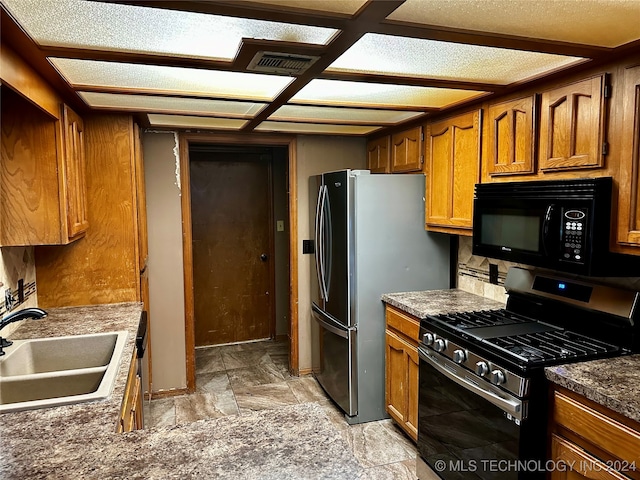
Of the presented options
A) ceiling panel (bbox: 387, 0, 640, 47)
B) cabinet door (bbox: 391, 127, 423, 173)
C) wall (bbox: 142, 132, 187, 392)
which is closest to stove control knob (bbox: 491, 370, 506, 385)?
ceiling panel (bbox: 387, 0, 640, 47)

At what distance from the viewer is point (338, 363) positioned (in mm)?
3152

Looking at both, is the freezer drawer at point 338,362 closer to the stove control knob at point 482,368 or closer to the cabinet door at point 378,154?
the stove control knob at point 482,368

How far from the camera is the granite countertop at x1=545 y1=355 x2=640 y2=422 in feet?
4.65

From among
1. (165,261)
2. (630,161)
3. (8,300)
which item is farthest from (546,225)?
(165,261)

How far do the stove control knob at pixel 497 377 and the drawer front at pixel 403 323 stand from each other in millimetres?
689

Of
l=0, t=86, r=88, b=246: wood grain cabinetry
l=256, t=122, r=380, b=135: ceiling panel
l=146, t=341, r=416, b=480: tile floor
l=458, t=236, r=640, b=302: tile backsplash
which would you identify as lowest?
l=146, t=341, r=416, b=480: tile floor

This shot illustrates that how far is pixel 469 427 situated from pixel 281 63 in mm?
1781

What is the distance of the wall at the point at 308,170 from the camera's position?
374 centimetres

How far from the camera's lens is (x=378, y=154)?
3643 millimetres

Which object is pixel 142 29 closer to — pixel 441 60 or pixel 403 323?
pixel 441 60

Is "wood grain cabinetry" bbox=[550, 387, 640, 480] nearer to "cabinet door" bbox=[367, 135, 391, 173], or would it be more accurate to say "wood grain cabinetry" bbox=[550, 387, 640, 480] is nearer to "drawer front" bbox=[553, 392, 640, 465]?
"drawer front" bbox=[553, 392, 640, 465]

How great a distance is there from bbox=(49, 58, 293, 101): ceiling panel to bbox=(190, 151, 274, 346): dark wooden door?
90.8 inches

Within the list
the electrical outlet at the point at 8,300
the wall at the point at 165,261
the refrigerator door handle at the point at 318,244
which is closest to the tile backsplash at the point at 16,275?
the electrical outlet at the point at 8,300

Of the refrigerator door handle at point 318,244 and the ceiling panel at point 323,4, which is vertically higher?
the ceiling panel at point 323,4
